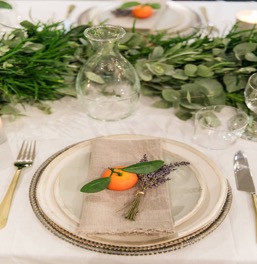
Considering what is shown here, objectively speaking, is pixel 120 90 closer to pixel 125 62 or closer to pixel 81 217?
pixel 125 62

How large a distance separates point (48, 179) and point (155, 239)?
0.26m

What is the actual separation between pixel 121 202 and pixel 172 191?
0.37ft

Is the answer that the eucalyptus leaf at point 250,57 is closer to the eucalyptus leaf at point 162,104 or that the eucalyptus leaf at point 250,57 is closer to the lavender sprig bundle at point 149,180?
the eucalyptus leaf at point 162,104

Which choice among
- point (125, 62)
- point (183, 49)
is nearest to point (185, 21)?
point (183, 49)

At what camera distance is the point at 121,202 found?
0.78 meters

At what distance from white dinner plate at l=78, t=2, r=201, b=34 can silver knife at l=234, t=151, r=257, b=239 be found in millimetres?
608

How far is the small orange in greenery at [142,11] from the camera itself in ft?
4.80

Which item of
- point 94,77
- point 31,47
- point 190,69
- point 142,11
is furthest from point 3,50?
point 142,11

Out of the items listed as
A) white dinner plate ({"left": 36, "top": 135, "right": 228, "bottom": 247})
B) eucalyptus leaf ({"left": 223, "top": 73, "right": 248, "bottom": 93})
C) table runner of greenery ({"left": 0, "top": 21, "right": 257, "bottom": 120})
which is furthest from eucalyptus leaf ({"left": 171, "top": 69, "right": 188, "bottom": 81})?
white dinner plate ({"left": 36, "top": 135, "right": 228, "bottom": 247})

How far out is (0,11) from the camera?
4.76 ft

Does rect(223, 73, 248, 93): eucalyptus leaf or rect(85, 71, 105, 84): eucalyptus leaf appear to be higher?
rect(85, 71, 105, 84): eucalyptus leaf

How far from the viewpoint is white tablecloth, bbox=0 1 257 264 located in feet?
2.36

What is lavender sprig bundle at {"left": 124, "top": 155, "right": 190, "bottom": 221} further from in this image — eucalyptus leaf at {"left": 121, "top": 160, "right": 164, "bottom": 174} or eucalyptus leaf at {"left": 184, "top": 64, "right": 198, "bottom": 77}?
eucalyptus leaf at {"left": 184, "top": 64, "right": 198, "bottom": 77}

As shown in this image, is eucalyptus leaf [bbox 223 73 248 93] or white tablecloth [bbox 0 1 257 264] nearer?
white tablecloth [bbox 0 1 257 264]
